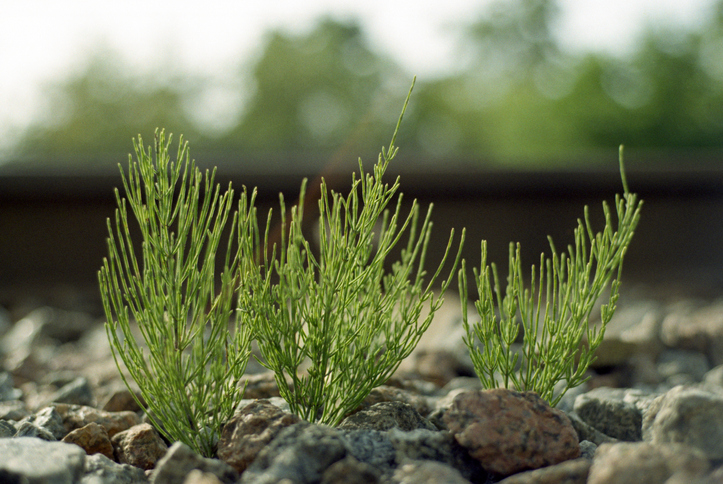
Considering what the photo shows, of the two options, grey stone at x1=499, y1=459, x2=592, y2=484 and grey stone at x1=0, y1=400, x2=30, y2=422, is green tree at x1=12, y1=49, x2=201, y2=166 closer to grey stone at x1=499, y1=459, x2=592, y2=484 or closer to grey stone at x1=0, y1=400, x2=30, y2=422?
grey stone at x1=0, y1=400, x2=30, y2=422

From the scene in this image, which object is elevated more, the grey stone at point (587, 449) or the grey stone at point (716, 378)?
the grey stone at point (587, 449)

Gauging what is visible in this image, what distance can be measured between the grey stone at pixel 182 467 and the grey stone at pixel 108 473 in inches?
7.9

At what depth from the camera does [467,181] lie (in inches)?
316

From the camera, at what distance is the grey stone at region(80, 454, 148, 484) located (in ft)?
6.51

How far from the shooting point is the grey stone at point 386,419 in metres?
2.28

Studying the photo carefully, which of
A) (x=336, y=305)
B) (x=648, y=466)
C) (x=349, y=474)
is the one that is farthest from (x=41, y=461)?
(x=648, y=466)

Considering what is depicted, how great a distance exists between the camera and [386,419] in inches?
90.3

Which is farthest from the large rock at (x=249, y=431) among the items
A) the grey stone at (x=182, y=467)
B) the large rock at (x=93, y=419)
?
the large rock at (x=93, y=419)

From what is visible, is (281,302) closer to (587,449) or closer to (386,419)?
(386,419)

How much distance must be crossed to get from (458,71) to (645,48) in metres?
17.7

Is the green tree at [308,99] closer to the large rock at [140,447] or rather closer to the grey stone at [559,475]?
the large rock at [140,447]

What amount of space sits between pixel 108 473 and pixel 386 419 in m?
0.98

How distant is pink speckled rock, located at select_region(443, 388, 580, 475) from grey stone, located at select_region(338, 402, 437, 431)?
12.0 inches

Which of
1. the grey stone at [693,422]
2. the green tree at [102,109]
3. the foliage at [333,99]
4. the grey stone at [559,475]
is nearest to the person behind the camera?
the grey stone at [559,475]
